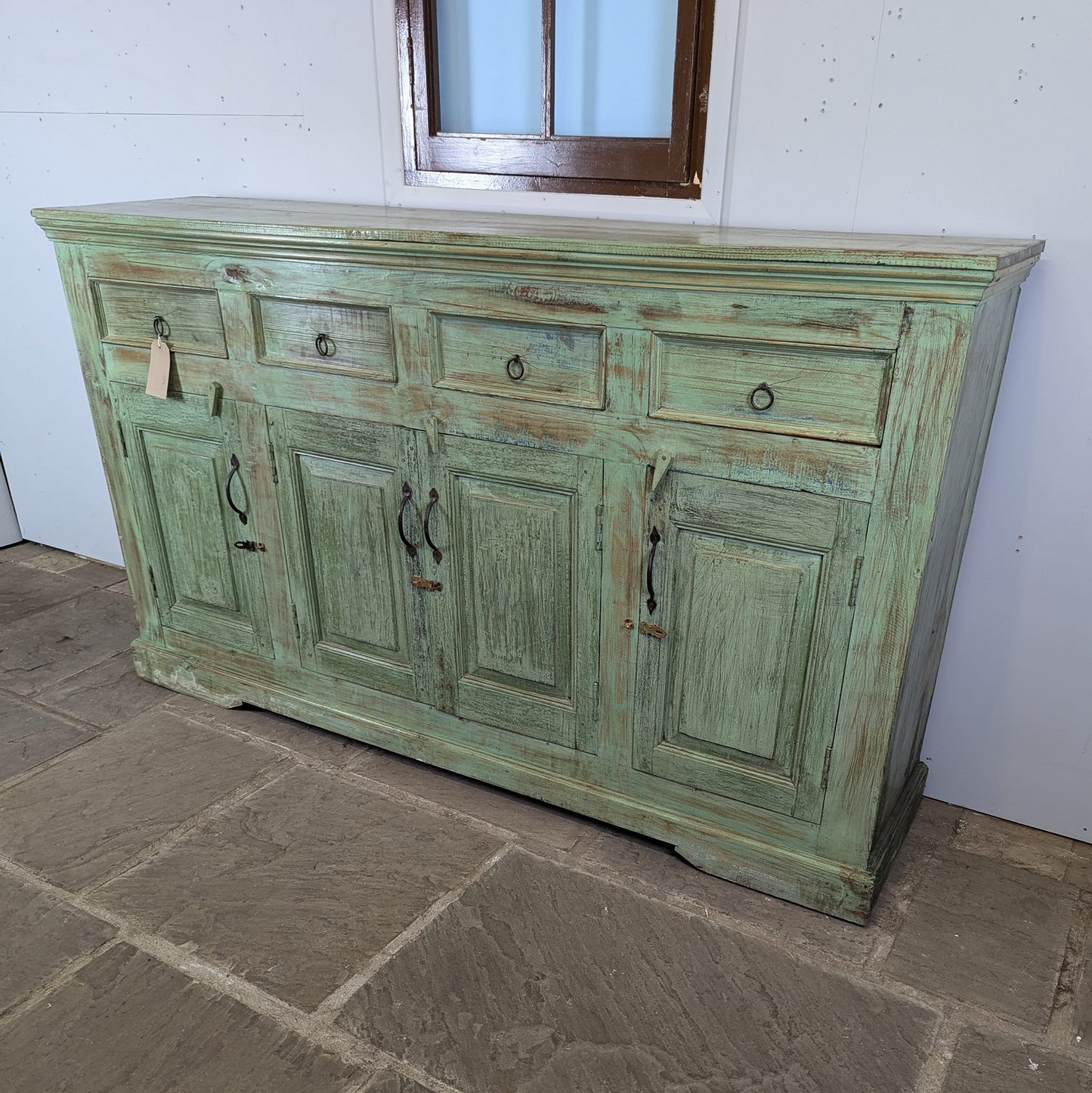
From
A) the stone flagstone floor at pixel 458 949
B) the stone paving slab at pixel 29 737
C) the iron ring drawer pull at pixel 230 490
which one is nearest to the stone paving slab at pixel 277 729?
the stone flagstone floor at pixel 458 949

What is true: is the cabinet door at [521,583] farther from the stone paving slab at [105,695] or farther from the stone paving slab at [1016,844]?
the stone paving slab at [105,695]

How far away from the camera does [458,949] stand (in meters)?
1.85

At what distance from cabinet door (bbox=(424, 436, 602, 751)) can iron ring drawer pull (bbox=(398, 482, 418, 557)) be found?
52mm

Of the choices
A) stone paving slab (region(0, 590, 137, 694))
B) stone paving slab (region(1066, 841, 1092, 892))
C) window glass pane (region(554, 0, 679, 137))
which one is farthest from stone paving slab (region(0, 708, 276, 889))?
stone paving slab (region(1066, 841, 1092, 892))

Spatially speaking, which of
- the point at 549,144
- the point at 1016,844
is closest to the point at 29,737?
the point at 549,144

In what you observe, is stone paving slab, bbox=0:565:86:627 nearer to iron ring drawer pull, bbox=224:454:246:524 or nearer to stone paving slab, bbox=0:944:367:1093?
iron ring drawer pull, bbox=224:454:246:524

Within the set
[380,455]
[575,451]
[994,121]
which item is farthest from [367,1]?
[994,121]

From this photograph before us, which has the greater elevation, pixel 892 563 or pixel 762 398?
pixel 762 398

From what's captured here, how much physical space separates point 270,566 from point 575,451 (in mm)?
981

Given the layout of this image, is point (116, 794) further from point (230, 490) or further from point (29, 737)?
point (230, 490)

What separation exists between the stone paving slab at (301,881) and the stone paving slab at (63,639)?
3.35 ft

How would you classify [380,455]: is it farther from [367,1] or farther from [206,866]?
[367,1]

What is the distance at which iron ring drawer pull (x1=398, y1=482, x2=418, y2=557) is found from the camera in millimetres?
2120

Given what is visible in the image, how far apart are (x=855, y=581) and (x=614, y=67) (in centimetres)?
134
